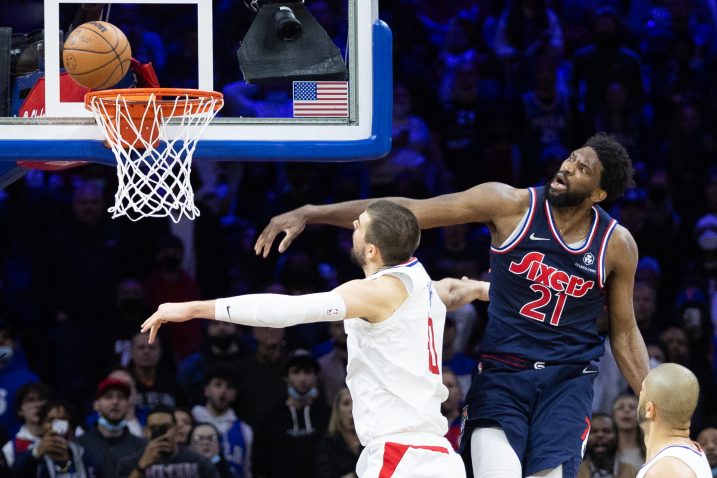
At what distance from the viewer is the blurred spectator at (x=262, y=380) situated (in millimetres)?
8984

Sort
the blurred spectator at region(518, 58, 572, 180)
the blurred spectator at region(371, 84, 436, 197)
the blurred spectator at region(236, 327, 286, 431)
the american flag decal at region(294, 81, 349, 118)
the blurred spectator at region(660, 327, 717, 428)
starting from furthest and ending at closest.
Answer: the blurred spectator at region(518, 58, 572, 180)
the blurred spectator at region(371, 84, 436, 197)
the blurred spectator at region(660, 327, 717, 428)
the blurred spectator at region(236, 327, 286, 431)
the american flag decal at region(294, 81, 349, 118)

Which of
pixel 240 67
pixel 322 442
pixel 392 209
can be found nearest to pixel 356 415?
pixel 392 209

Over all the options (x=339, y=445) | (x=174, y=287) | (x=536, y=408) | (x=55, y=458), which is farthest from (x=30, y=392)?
(x=536, y=408)

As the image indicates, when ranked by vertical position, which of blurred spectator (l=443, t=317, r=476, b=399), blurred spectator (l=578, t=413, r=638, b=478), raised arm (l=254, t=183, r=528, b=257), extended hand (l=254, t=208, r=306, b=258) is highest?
raised arm (l=254, t=183, r=528, b=257)

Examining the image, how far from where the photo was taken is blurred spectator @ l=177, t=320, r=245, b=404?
9102mm

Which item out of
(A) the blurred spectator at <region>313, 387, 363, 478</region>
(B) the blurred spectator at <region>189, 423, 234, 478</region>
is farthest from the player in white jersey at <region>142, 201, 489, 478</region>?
(B) the blurred spectator at <region>189, 423, 234, 478</region>

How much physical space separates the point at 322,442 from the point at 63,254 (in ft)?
8.10

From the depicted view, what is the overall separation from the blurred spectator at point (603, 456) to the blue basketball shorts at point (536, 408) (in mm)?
3016

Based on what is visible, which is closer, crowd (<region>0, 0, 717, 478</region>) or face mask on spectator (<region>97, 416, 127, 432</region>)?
face mask on spectator (<region>97, 416, 127, 432</region>)

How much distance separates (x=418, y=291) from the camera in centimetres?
515

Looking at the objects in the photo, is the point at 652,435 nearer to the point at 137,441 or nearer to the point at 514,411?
the point at 514,411

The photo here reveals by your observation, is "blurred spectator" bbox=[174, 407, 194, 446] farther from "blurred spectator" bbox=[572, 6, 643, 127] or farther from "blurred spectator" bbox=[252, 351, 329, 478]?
"blurred spectator" bbox=[572, 6, 643, 127]

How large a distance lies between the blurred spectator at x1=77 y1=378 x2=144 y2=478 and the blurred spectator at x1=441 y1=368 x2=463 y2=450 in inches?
85.6

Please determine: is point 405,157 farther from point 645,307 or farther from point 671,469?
point 671,469
